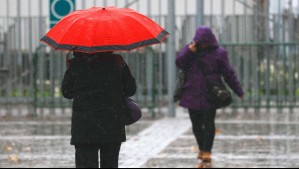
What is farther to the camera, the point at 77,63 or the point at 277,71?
the point at 277,71

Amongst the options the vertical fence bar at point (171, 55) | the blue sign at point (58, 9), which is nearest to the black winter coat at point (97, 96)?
the blue sign at point (58, 9)

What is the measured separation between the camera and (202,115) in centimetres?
1095

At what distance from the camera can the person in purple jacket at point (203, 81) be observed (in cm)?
1089

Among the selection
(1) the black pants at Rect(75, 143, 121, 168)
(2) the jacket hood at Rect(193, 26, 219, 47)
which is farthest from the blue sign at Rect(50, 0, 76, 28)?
(1) the black pants at Rect(75, 143, 121, 168)

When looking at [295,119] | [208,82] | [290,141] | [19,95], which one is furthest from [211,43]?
[19,95]

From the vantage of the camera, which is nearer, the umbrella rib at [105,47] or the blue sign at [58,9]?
the umbrella rib at [105,47]

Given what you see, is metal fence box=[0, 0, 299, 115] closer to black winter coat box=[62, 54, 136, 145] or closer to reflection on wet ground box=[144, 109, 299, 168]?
reflection on wet ground box=[144, 109, 299, 168]

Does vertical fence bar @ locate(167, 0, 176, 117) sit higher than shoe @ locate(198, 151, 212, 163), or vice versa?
vertical fence bar @ locate(167, 0, 176, 117)

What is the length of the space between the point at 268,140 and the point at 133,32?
6929 mm

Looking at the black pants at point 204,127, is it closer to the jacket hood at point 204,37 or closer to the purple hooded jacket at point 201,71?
the purple hooded jacket at point 201,71

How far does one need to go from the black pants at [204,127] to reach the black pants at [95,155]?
395 centimetres

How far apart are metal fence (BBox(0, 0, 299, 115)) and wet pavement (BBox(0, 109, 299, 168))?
22.6 inches

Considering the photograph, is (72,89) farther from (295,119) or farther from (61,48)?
(295,119)

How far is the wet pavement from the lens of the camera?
37.0ft
